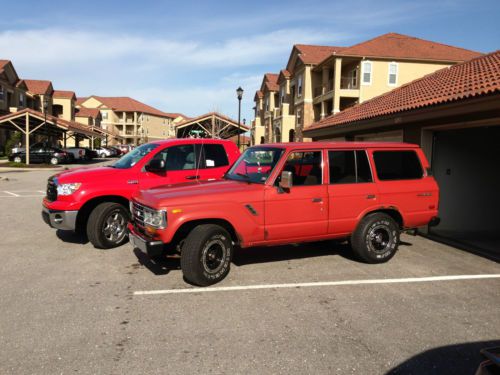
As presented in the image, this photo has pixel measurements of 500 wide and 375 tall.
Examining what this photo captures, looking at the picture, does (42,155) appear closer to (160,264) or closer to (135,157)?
(135,157)

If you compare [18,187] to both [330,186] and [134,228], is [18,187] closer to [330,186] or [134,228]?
[134,228]

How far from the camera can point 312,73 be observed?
1459 inches

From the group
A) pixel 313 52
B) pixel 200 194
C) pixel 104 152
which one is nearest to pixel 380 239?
pixel 200 194

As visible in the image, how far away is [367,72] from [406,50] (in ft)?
12.8

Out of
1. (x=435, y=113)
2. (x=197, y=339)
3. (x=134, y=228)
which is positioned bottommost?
(x=197, y=339)

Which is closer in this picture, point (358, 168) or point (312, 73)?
point (358, 168)

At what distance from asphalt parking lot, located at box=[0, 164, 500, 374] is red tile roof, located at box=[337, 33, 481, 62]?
90.7ft

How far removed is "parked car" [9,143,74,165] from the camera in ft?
106

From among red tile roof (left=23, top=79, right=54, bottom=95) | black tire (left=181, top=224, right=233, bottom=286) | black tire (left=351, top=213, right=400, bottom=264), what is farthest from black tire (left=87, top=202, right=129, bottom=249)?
red tile roof (left=23, top=79, right=54, bottom=95)

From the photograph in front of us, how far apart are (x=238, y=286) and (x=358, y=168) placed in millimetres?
2737

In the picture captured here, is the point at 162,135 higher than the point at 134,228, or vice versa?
the point at 162,135

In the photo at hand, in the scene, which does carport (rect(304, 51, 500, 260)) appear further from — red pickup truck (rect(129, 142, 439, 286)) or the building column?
the building column

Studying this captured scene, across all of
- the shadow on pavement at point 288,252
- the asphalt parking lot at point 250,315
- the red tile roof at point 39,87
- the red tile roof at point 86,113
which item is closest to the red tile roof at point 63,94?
the red tile roof at point 39,87

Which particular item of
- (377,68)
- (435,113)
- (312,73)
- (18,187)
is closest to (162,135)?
(312,73)
